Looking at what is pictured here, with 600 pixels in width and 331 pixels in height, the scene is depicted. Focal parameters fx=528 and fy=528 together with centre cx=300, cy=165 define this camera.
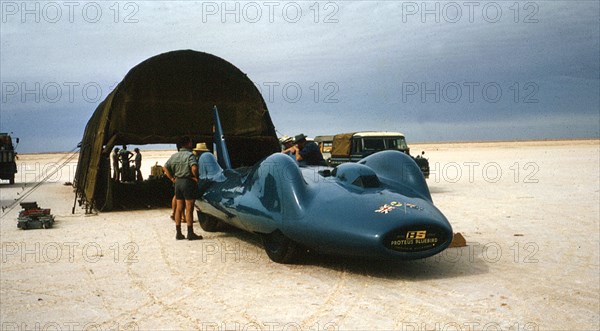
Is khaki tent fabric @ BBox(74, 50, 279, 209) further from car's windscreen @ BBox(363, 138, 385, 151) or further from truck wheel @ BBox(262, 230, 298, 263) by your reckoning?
truck wheel @ BBox(262, 230, 298, 263)

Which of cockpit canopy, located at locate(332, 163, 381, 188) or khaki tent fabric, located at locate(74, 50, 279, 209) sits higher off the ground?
khaki tent fabric, located at locate(74, 50, 279, 209)

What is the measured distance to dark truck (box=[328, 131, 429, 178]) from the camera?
18359 mm

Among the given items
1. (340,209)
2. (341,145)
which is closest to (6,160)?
(341,145)

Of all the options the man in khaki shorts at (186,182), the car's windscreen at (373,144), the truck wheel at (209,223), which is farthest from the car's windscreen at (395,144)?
the man in khaki shorts at (186,182)

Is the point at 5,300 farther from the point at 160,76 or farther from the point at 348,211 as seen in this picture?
the point at 160,76

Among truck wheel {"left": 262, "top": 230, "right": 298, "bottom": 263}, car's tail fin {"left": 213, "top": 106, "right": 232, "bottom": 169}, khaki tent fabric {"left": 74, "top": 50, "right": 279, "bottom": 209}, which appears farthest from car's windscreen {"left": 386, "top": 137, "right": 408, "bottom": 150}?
truck wheel {"left": 262, "top": 230, "right": 298, "bottom": 263}

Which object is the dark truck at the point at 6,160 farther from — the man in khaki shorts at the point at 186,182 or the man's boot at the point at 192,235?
the man's boot at the point at 192,235

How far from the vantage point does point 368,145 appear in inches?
729

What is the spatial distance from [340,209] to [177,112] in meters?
11.1

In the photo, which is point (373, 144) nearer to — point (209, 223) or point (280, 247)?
point (209, 223)

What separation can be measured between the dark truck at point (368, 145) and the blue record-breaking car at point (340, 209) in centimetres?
986

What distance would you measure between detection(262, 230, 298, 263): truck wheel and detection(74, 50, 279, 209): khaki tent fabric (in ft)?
28.7

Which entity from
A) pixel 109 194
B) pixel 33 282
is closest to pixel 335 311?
pixel 33 282

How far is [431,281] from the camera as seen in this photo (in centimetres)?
643
